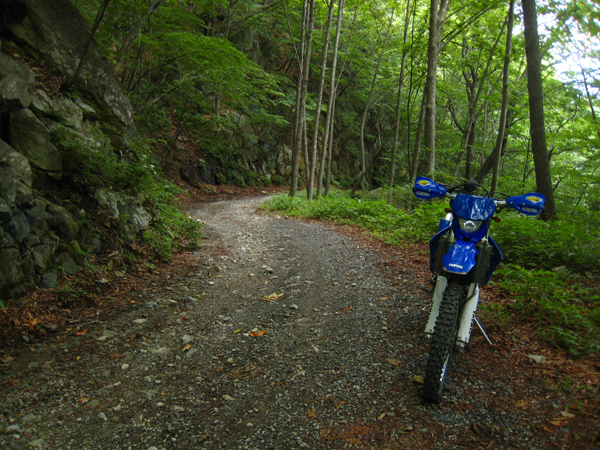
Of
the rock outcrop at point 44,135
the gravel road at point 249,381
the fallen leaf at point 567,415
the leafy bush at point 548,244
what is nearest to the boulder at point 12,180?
the rock outcrop at point 44,135

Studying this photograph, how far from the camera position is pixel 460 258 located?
3.10 meters

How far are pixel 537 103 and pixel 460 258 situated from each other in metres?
5.48

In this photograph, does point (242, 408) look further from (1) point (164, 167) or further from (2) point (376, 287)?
(1) point (164, 167)

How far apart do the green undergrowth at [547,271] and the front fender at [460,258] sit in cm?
125

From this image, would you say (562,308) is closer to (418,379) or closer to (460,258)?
(460,258)

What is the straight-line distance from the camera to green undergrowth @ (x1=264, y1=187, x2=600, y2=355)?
3.51 m

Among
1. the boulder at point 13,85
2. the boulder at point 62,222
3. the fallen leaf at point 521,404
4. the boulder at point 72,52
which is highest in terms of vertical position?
the boulder at point 72,52

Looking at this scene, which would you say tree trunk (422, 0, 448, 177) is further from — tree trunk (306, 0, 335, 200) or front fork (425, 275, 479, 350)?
front fork (425, 275, 479, 350)

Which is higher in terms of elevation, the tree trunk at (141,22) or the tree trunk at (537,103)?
the tree trunk at (141,22)

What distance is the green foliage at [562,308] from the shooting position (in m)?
3.33

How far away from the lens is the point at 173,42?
10648mm

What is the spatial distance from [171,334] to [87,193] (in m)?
2.83

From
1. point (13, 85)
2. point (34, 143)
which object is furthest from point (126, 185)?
point (13, 85)

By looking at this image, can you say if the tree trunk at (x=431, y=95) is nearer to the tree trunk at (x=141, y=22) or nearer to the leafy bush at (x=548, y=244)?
the leafy bush at (x=548, y=244)
